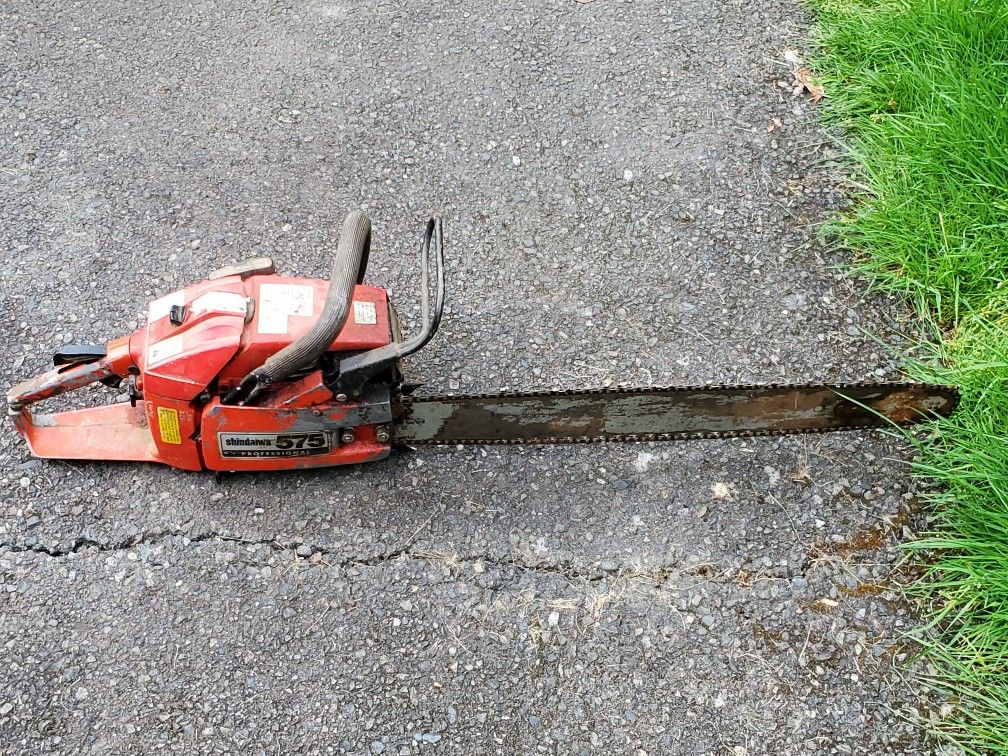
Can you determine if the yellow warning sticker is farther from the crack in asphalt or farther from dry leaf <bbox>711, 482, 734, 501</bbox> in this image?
dry leaf <bbox>711, 482, 734, 501</bbox>

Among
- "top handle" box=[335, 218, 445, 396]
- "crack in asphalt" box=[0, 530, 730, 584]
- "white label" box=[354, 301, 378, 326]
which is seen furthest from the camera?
"crack in asphalt" box=[0, 530, 730, 584]

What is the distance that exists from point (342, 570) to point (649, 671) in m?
0.94

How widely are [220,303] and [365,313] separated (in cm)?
39

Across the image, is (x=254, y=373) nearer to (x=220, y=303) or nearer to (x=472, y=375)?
(x=220, y=303)

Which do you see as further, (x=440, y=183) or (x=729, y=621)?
(x=440, y=183)

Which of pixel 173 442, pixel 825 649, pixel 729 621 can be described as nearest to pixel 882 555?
pixel 825 649

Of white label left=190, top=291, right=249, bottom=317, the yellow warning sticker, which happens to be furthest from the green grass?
the yellow warning sticker

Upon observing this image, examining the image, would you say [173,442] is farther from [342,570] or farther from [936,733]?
[936,733]

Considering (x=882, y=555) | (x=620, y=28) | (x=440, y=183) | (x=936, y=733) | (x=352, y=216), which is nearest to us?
(x=936, y=733)

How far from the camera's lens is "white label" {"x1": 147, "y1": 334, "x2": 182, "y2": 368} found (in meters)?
2.38

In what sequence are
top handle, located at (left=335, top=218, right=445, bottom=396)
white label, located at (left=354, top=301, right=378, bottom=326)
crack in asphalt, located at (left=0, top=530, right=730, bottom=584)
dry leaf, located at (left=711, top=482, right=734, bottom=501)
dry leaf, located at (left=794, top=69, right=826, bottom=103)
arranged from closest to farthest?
top handle, located at (left=335, top=218, right=445, bottom=396)
white label, located at (left=354, top=301, right=378, bottom=326)
crack in asphalt, located at (left=0, top=530, right=730, bottom=584)
dry leaf, located at (left=711, top=482, right=734, bottom=501)
dry leaf, located at (left=794, top=69, right=826, bottom=103)

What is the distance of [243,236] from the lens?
3.54 meters

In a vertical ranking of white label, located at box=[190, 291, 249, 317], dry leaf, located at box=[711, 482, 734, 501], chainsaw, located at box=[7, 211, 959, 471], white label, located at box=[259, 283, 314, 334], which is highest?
white label, located at box=[190, 291, 249, 317]

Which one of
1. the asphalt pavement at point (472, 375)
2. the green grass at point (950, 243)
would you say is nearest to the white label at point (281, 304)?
the asphalt pavement at point (472, 375)
